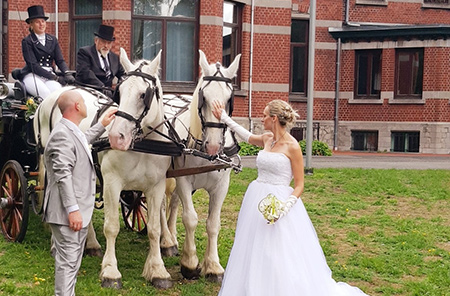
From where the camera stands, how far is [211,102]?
20.5 ft

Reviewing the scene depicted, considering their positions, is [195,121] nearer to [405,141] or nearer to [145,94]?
[145,94]

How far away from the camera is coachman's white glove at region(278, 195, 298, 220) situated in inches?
228

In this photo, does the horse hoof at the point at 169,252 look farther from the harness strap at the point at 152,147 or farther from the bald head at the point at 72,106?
the bald head at the point at 72,106

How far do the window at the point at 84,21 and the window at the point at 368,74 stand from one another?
439 inches

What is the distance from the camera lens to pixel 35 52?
9.18m

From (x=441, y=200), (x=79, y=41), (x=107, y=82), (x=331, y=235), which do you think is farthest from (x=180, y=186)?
(x=79, y=41)

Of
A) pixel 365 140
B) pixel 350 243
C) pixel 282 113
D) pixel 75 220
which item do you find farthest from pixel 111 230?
pixel 365 140

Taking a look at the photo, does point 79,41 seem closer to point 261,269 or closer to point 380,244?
point 380,244

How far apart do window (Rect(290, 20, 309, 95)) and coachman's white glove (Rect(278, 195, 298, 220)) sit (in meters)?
19.5

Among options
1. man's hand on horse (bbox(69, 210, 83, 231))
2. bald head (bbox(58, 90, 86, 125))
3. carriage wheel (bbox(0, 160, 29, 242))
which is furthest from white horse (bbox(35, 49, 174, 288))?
carriage wheel (bbox(0, 160, 29, 242))

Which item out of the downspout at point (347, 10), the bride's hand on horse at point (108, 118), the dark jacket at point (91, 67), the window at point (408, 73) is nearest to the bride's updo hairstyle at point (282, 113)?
the bride's hand on horse at point (108, 118)

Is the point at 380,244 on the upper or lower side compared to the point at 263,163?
lower

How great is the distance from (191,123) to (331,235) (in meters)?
3.80

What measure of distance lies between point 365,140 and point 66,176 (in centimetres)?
2140
